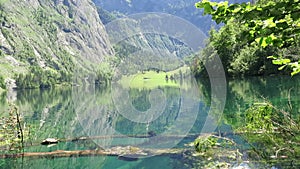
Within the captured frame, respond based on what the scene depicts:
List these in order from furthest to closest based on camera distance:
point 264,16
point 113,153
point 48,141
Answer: point 48,141, point 113,153, point 264,16

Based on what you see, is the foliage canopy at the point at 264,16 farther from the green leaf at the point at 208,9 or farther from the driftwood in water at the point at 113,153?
the driftwood in water at the point at 113,153

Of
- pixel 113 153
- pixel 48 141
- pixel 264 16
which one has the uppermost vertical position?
pixel 264 16

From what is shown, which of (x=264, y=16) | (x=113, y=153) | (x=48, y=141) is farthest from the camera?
(x=48, y=141)

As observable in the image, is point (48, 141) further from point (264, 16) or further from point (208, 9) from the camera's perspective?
point (264, 16)

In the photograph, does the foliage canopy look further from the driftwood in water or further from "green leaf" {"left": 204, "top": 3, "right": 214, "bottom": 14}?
the driftwood in water

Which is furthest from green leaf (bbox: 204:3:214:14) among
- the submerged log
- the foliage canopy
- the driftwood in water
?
the submerged log

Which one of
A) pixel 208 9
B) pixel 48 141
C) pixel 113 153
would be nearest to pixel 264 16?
pixel 208 9

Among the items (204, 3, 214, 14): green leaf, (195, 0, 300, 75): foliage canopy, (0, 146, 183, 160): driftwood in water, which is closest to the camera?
(195, 0, 300, 75): foliage canopy

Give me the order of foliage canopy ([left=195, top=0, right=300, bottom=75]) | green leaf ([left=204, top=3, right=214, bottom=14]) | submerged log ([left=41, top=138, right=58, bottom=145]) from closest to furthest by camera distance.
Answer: foliage canopy ([left=195, top=0, right=300, bottom=75]), green leaf ([left=204, top=3, right=214, bottom=14]), submerged log ([left=41, top=138, right=58, bottom=145])

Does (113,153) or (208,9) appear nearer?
(208,9)

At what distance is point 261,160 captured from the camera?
9297 mm

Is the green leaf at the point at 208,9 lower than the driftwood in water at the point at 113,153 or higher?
higher

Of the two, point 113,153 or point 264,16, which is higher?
point 264,16

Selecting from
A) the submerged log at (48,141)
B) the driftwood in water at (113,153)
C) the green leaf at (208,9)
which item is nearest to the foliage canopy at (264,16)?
the green leaf at (208,9)
